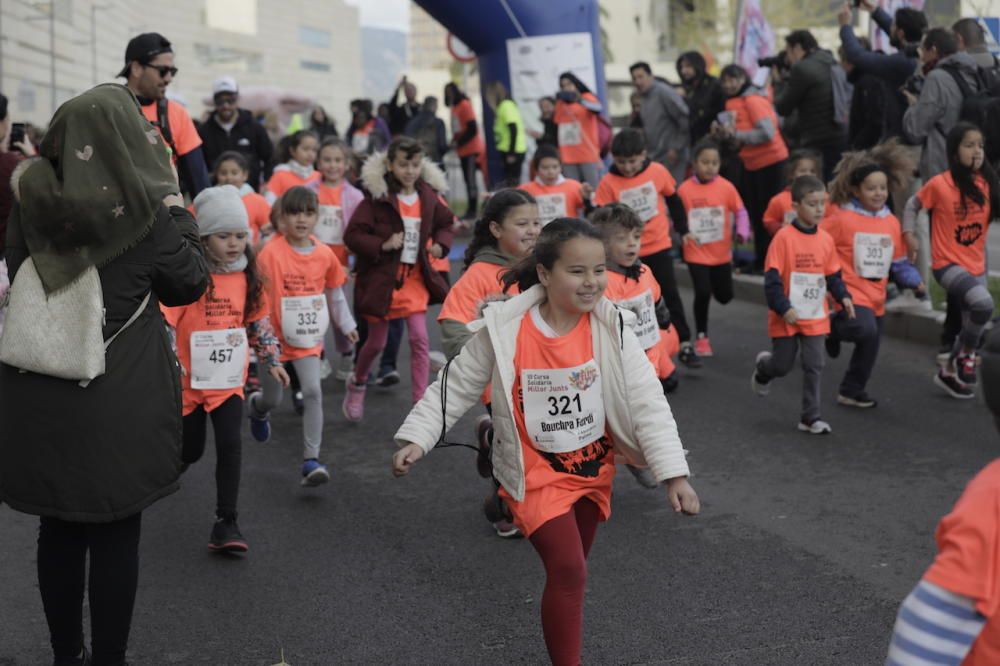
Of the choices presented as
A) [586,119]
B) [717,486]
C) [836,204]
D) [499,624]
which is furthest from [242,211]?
[586,119]

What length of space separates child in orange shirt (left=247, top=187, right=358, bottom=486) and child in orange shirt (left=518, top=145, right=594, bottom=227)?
3447 mm

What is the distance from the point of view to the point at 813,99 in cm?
1278

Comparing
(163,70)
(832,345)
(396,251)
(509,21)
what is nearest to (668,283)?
(832,345)

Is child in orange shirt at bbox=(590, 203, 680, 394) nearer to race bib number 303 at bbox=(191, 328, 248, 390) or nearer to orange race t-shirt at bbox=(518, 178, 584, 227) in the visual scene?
race bib number 303 at bbox=(191, 328, 248, 390)

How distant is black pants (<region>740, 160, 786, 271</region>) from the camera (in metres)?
12.9

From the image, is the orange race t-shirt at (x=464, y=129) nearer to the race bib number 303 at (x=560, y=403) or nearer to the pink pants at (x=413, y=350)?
the pink pants at (x=413, y=350)

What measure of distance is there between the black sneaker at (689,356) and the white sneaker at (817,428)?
2039 millimetres

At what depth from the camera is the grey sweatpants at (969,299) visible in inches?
334

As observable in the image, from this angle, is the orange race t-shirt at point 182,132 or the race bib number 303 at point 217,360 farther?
the orange race t-shirt at point 182,132

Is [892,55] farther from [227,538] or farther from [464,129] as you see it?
[464,129]

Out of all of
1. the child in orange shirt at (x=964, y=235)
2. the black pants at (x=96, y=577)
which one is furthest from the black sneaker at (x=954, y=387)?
the black pants at (x=96, y=577)

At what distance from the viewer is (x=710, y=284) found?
10.4 metres

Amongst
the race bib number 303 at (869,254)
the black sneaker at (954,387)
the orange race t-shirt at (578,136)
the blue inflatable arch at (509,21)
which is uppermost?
the blue inflatable arch at (509,21)

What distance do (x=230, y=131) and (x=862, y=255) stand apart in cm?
712
